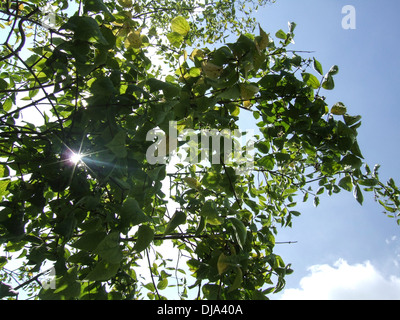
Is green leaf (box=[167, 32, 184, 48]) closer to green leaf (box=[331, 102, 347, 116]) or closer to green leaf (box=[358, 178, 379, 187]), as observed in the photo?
green leaf (box=[331, 102, 347, 116])

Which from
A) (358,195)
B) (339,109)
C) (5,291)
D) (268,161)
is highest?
(339,109)

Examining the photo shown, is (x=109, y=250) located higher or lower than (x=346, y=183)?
lower

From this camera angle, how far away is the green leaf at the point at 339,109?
146 cm

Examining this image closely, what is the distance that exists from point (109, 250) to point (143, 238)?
0.41ft

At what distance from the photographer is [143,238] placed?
1.00m

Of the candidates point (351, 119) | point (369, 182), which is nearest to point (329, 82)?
point (351, 119)

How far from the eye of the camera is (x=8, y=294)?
3.63 feet

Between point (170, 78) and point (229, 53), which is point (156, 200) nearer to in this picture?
point (170, 78)

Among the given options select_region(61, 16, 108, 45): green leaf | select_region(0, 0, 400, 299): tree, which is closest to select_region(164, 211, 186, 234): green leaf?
select_region(0, 0, 400, 299): tree

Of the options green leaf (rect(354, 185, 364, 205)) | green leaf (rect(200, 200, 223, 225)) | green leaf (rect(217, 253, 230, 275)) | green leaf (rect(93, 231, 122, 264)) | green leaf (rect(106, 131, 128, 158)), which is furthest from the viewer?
green leaf (rect(354, 185, 364, 205))

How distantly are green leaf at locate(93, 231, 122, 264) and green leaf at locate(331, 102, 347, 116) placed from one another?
4.19ft

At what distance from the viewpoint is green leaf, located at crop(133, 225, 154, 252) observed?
0.98 meters

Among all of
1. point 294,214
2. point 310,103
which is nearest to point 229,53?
point 310,103

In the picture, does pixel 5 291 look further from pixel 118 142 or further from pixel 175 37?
pixel 175 37
